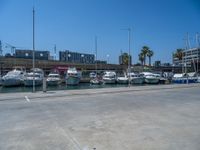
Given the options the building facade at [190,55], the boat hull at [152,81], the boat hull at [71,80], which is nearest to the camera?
the boat hull at [71,80]

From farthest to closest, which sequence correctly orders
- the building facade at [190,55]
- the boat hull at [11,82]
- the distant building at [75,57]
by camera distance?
the distant building at [75,57] → the building facade at [190,55] → the boat hull at [11,82]

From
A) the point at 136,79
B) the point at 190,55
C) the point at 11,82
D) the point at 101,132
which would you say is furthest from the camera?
the point at 190,55

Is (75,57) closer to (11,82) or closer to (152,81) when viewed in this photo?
A: (152,81)

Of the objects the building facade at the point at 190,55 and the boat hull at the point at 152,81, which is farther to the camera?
the boat hull at the point at 152,81

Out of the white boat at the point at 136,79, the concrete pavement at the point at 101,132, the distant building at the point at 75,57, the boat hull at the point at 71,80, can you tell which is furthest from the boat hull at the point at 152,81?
the distant building at the point at 75,57

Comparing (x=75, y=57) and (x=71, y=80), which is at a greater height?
(x=75, y=57)

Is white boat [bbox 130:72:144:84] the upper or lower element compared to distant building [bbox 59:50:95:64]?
lower

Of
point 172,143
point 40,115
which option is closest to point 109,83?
point 40,115

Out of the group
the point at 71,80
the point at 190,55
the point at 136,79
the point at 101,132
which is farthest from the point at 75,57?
the point at 101,132

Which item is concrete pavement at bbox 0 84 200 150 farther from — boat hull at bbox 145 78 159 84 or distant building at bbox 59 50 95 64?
distant building at bbox 59 50 95 64

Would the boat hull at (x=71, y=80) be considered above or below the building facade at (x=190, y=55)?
below

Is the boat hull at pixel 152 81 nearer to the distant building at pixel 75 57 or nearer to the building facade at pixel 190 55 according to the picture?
the building facade at pixel 190 55

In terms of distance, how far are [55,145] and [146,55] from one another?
312 ft

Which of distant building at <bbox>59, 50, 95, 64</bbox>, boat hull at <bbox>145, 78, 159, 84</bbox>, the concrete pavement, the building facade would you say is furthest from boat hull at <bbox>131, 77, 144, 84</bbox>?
distant building at <bbox>59, 50, 95, 64</bbox>
